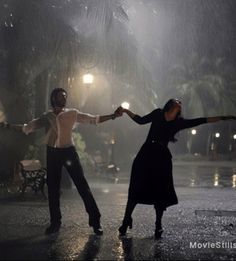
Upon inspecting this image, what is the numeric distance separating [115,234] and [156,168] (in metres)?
1.03

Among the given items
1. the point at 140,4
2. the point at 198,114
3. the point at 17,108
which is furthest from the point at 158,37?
the point at 198,114

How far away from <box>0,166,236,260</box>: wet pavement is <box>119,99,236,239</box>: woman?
1.44 ft

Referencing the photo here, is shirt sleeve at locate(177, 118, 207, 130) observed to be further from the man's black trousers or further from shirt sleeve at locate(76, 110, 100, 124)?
the man's black trousers

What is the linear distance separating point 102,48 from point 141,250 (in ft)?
33.7

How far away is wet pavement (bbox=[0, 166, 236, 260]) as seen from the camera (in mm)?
5449

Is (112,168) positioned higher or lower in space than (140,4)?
lower

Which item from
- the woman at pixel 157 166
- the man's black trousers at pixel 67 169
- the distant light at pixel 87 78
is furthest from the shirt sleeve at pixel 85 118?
the distant light at pixel 87 78

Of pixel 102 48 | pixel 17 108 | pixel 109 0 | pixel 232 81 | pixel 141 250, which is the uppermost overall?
pixel 232 81

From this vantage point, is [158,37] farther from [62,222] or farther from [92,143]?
[62,222]

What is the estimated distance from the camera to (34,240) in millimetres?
6051

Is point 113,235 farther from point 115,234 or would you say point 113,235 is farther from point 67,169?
point 67,169

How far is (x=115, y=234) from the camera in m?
6.52

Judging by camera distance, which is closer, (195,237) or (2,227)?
(195,237)

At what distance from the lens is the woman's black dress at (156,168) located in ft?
20.8
